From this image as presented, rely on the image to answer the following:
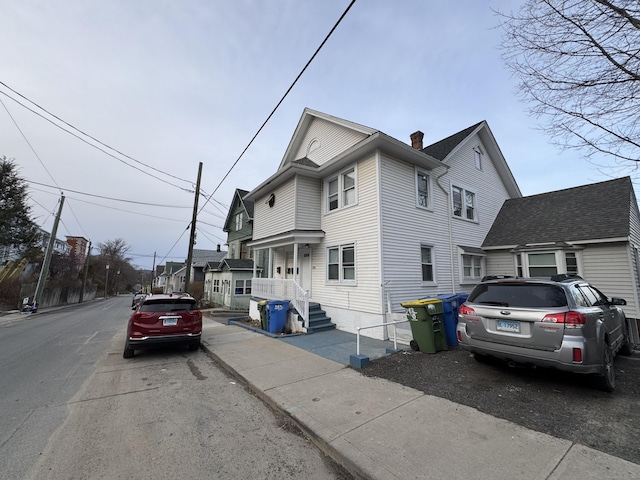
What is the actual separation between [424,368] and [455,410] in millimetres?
1818

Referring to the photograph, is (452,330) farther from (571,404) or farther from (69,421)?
(69,421)

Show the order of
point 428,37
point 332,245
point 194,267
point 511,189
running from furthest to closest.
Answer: point 194,267, point 511,189, point 332,245, point 428,37

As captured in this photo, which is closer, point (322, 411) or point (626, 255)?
point (322, 411)

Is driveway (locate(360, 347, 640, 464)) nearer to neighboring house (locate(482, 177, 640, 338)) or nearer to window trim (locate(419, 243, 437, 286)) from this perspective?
window trim (locate(419, 243, 437, 286))

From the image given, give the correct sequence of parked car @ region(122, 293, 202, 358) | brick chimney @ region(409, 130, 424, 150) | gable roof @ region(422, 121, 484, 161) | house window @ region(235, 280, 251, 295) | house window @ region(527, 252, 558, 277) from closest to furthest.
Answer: parked car @ region(122, 293, 202, 358) → house window @ region(527, 252, 558, 277) → gable roof @ region(422, 121, 484, 161) → brick chimney @ region(409, 130, 424, 150) → house window @ region(235, 280, 251, 295)

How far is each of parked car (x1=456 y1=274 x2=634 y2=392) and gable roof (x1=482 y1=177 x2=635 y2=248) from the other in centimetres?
784

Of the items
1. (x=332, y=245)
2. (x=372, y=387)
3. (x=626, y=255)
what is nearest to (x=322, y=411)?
(x=372, y=387)

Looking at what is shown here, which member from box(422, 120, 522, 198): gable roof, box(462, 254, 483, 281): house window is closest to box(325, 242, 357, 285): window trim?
box(462, 254, 483, 281): house window

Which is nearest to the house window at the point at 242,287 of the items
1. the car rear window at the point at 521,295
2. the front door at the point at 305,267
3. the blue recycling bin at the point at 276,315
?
the front door at the point at 305,267

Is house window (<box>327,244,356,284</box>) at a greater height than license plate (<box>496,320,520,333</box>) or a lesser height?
greater

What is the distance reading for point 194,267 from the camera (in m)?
32.8

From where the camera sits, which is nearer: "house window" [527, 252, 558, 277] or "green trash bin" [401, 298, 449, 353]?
"green trash bin" [401, 298, 449, 353]

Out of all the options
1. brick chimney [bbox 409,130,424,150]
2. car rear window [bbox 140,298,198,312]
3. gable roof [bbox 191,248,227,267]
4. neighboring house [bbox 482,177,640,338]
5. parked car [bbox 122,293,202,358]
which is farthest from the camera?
gable roof [bbox 191,248,227,267]

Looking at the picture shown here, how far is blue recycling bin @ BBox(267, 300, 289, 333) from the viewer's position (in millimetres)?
9836
